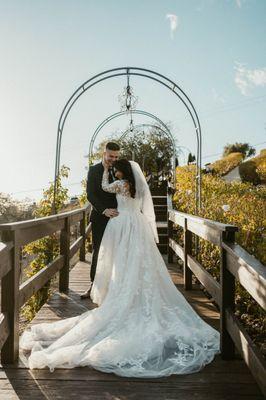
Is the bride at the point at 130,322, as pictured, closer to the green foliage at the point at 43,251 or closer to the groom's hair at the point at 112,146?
the groom's hair at the point at 112,146

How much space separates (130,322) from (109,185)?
5.65ft

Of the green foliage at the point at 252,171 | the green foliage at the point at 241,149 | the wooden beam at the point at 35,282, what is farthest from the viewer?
the green foliage at the point at 241,149

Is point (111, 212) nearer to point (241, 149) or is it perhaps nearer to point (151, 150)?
point (151, 150)

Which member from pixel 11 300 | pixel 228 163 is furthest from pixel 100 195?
pixel 228 163

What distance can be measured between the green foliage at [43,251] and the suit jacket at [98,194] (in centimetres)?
264

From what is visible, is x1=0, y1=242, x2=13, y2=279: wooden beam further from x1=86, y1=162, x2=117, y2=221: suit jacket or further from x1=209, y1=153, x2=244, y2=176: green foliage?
x1=209, y1=153, x2=244, y2=176: green foliage

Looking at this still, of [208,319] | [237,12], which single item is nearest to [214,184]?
[237,12]

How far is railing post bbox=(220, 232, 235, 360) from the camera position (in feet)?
10.1

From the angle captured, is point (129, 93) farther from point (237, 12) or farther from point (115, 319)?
point (115, 319)

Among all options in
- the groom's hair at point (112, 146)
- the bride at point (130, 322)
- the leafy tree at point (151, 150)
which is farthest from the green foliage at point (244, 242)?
the leafy tree at point (151, 150)

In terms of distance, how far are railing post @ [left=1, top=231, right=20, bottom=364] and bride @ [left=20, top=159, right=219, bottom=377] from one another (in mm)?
167

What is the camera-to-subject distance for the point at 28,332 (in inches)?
140

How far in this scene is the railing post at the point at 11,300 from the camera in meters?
2.97

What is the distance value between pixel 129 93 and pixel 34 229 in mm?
4954
